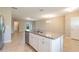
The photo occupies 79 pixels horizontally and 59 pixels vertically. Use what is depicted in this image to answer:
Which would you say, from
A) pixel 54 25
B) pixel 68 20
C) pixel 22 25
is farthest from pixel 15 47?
pixel 68 20

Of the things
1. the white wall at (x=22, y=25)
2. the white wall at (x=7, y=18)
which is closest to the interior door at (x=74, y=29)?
the white wall at (x=22, y=25)

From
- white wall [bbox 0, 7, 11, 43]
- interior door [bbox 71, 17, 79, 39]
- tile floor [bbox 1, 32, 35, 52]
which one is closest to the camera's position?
white wall [bbox 0, 7, 11, 43]

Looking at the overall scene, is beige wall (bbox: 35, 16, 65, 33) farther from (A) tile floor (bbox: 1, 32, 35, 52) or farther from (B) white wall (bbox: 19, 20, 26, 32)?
(A) tile floor (bbox: 1, 32, 35, 52)

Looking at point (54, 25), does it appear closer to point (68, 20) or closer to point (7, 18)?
point (68, 20)

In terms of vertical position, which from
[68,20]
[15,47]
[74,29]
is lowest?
[15,47]

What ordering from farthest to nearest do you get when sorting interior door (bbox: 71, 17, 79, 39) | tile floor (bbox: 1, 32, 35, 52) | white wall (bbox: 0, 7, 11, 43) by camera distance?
tile floor (bbox: 1, 32, 35, 52) < interior door (bbox: 71, 17, 79, 39) < white wall (bbox: 0, 7, 11, 43)

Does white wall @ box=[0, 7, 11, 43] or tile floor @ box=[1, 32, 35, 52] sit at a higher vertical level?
white wall @ box=[0, 7, 11, 43]

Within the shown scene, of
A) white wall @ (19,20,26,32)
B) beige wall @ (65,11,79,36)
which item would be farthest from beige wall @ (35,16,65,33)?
white wall @ (19,20,26,32)

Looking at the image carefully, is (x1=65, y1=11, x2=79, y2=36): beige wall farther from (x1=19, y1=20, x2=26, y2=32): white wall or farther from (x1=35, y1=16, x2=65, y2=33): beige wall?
(x1=19, y1=20, x2=26, y2=32): white wall

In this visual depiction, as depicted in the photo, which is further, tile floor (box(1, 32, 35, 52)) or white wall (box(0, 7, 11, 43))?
tile floor (box(1, 32, 35, 52))
